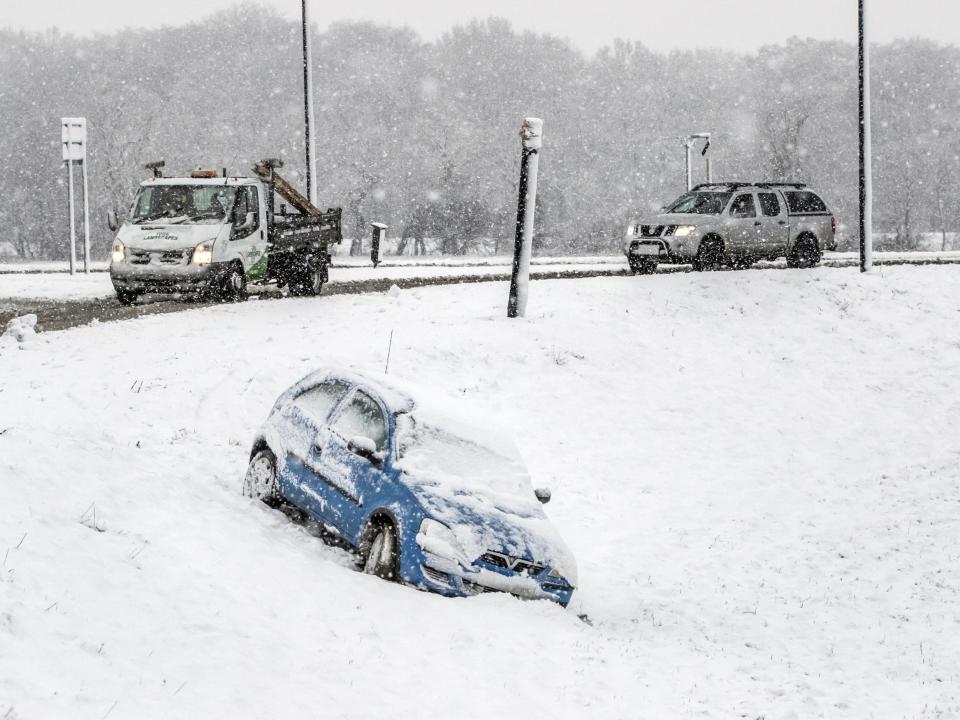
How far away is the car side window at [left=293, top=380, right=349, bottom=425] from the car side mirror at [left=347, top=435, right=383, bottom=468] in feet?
3.21

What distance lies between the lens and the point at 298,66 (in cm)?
7144

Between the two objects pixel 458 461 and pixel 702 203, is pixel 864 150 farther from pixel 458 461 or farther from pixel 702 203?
pixel 458 461

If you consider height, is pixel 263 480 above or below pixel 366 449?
below

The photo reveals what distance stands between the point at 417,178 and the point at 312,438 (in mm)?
50670

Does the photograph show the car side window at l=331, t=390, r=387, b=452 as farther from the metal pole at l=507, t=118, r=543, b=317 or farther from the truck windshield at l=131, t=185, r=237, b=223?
the truck windshield at l=131, t=185, r=237, b=223

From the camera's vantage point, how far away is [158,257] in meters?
19.3

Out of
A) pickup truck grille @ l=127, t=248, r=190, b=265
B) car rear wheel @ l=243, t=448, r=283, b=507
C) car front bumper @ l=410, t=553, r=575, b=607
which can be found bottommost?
car front bumper @ l=410, t=553, r=575, b=607

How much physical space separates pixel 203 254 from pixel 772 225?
12.3m

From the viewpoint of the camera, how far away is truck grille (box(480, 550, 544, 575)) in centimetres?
898

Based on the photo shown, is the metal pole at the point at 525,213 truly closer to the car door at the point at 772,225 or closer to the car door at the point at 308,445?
the car door at the point at 772,225

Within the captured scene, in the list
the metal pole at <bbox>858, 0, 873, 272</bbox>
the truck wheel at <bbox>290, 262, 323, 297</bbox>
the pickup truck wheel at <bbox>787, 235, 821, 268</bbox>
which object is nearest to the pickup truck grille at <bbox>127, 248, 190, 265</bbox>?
the truck wheel at <bbox>290, 262, 323, 297</bbox>

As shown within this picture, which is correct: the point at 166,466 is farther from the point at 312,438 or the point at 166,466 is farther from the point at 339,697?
the point at 339,697

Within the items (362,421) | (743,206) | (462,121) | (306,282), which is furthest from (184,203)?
(462,121)

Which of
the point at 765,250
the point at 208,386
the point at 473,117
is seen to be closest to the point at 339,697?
the point at 208,386
